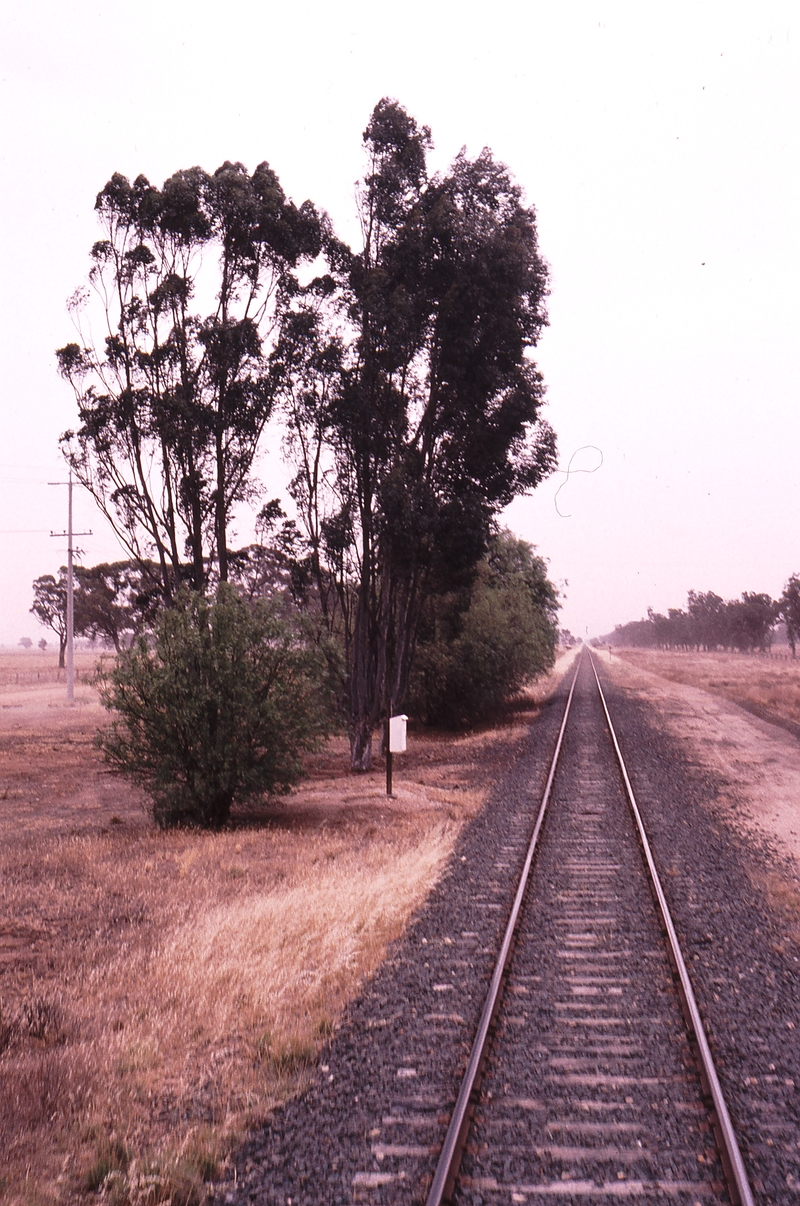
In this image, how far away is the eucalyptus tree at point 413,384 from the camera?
1978 centimetres

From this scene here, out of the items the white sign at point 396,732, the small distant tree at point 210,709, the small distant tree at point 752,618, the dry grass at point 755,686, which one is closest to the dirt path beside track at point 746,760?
the dry grass at point 755,686

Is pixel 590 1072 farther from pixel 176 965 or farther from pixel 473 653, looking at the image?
pixel 473 653

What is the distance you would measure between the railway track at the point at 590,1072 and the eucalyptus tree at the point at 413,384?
11099mm

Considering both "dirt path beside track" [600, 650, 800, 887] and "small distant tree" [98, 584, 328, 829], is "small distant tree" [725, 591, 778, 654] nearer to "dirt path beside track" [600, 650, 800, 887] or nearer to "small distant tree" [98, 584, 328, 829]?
"dirt path beside track" [600, 650, 800, 887]

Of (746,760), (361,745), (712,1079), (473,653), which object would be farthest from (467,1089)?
(473,653)

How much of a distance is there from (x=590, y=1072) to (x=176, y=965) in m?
3.91

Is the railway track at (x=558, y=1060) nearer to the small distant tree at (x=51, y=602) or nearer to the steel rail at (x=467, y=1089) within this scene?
the steel rail at (x=467, y=1089)

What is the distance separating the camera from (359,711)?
21.5 meters

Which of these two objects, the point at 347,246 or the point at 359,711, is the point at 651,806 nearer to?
the point at 359,711

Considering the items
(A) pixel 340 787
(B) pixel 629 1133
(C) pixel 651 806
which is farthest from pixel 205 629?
(B) pixel 629 1133

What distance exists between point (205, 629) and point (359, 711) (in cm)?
686

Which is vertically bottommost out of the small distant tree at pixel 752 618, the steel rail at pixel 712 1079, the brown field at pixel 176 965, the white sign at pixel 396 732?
the brown field at pixel 176 965

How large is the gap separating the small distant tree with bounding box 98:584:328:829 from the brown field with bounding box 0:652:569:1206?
842 mm

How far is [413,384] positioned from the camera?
21125mm
